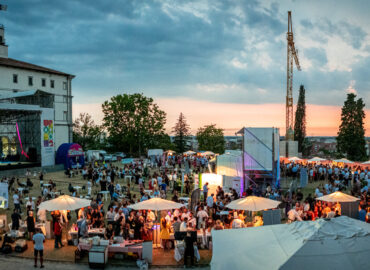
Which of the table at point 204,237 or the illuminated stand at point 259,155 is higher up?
the illuminated stand at point 259,155

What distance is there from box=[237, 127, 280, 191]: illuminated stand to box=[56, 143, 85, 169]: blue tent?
19484 mm

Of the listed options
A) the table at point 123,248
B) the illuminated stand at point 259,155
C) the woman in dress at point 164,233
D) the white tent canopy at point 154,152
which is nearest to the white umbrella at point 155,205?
the woman in dress at point 164,233

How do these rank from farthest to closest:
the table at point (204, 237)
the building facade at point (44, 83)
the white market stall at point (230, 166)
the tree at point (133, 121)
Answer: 1. the tree at point (133, 121)
2. the building facade at point (44, 83)
3. the white market stall at point (230, 166)
4. the table at point (204, 237)

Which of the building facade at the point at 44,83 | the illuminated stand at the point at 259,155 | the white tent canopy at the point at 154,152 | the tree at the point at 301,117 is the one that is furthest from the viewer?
the tree at the point at 301,117

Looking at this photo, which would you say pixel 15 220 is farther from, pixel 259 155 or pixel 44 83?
pixel 44 83

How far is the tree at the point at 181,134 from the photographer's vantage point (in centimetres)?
6775

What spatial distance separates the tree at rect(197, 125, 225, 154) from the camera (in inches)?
2633

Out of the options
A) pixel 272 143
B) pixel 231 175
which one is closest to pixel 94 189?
pixel 231 175

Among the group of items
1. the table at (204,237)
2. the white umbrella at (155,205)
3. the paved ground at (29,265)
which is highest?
the white umbrella at (155,205)

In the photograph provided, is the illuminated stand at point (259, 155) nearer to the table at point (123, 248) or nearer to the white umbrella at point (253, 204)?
the white umbrella at point (253, 204)

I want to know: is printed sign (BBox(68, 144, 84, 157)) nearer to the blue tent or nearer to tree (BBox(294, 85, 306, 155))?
the blue tent

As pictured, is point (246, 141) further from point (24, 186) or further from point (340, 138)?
point (340, 138)

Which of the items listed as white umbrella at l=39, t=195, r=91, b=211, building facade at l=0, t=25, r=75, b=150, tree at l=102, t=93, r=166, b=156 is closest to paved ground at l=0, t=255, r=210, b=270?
white umbrella at l=39, t=195, r=91, b=211

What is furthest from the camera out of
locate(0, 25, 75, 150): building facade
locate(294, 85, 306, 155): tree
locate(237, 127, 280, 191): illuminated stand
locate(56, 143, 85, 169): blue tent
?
locate(294, 85, 306, 155): tree
